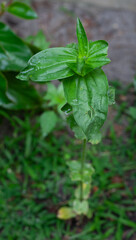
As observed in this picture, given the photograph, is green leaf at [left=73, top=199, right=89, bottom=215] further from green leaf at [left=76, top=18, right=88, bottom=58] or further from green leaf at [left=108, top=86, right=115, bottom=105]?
green leaf at [left=76, top=18, right=88, bottom=58]

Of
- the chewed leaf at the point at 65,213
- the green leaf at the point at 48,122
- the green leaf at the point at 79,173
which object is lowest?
the chewed leaf at the point at 65,213

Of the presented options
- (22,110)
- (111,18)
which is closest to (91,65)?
(22,110)

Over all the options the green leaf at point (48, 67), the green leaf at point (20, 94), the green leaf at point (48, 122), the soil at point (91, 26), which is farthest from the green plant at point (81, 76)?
the soil at point (91, 26)

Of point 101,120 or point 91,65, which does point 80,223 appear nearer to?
point 101,120

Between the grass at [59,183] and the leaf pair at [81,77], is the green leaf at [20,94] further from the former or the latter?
the leaf pair at [81,77]

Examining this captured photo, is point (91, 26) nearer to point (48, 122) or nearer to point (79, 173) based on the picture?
point (48, 122)

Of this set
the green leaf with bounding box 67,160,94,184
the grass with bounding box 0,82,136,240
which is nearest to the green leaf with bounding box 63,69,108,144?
the green leaf with bounding box 67,160,94,184
